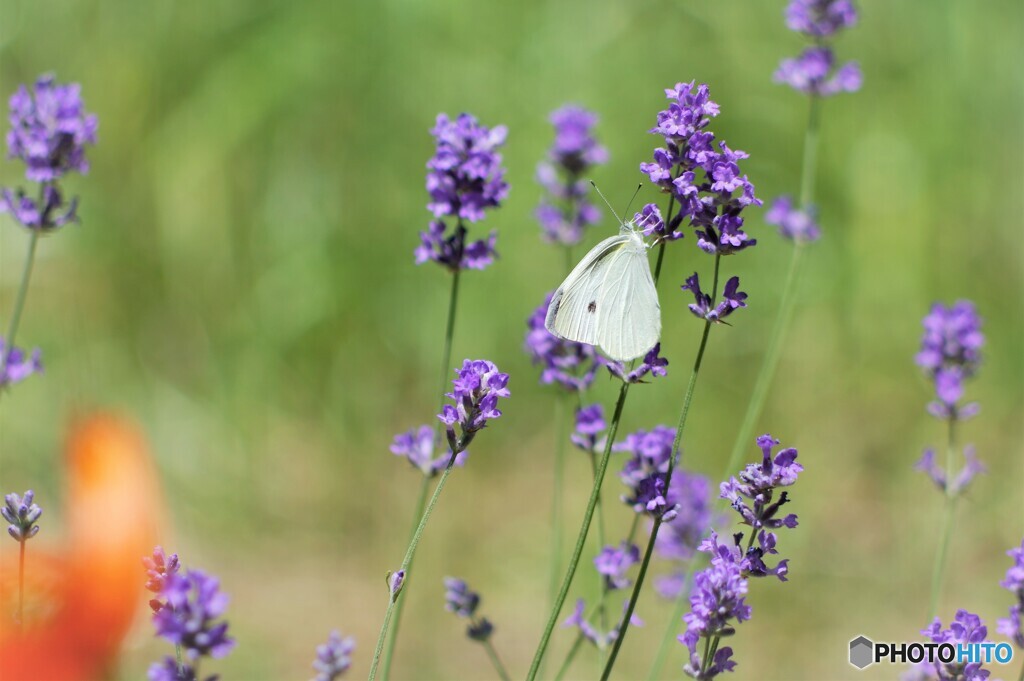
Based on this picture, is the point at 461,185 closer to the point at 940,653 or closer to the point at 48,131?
the point at 48,131

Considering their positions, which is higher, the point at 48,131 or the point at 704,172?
the point at 48,131

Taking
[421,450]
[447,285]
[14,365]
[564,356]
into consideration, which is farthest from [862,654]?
[447,285]

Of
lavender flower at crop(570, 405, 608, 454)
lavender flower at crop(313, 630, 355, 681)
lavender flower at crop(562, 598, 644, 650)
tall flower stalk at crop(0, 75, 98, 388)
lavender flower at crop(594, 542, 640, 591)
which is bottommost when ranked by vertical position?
lavender flower at crop(313, 630, 355, 681)

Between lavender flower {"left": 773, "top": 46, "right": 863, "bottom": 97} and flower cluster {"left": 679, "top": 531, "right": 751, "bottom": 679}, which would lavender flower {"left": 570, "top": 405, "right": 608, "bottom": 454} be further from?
lavender flower {"left": 773, "top": 46, "right": 863, "bottom": 97}

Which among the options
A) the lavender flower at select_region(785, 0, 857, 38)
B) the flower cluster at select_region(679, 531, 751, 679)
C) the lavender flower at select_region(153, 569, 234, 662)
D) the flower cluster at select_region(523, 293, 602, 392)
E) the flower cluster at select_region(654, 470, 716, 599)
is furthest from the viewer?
the lavender flower at select_region(785, 0, 857, 38)

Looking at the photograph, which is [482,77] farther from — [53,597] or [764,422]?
[53,597]

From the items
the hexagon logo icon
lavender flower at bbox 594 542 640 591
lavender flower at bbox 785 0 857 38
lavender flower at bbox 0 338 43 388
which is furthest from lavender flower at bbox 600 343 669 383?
lavender flower at bbox 785 0 857 38

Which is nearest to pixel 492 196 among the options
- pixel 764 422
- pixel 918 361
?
pixel 918 361
